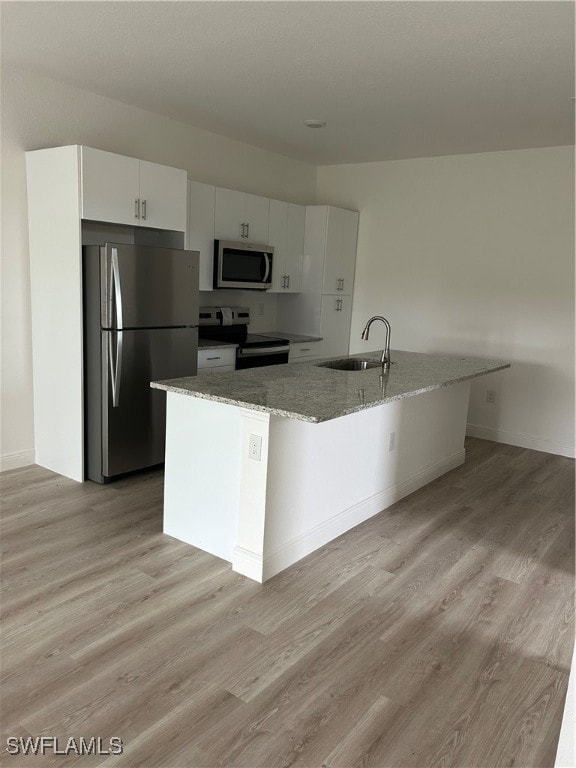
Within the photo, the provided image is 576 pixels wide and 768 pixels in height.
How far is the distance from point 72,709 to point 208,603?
75cm

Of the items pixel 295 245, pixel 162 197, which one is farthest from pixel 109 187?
pixel 295 245

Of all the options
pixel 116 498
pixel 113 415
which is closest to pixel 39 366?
pixel 113 415

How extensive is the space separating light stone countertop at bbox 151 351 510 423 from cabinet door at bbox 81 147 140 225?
1.37 meters

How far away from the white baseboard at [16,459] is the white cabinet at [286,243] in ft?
8.52

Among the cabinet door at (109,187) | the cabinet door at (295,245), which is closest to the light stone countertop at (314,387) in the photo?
the cabinet door at (109,187)

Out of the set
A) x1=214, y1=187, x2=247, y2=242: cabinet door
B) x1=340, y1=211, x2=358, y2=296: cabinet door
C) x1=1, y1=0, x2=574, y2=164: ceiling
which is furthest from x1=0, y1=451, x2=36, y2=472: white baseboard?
x1=340, y1=211, x2=358, y2=296: cabinet door

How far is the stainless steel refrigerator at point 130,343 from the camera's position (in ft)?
12.4

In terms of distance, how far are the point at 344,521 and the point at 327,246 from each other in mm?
3260

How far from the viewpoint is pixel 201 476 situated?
10.1ft

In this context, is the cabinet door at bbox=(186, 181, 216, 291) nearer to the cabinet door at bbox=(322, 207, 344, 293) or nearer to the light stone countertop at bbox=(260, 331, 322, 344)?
the light stone countertop at bbox=(260, 331, 322, 344)

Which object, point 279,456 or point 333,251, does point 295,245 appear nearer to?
point 333,251

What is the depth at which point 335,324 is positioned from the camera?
6.14m

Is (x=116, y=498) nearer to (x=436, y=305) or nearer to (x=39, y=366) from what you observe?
(x=39, y=366)

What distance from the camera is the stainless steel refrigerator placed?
3.77 meters
